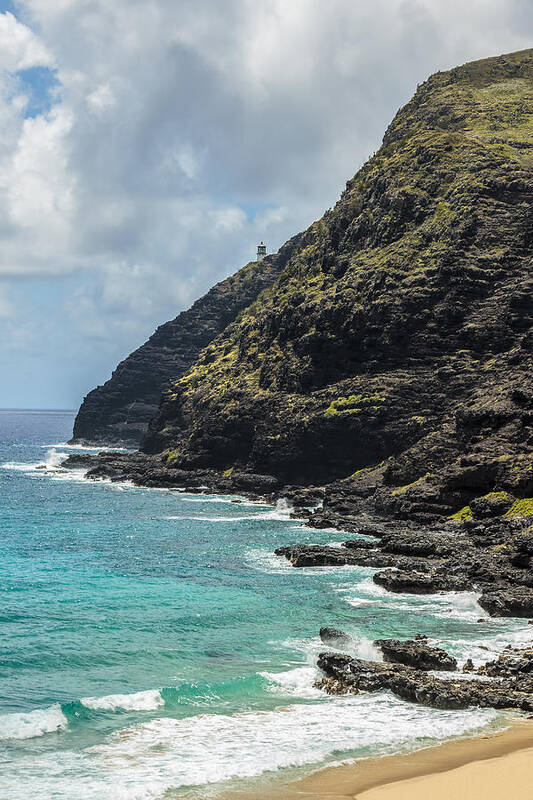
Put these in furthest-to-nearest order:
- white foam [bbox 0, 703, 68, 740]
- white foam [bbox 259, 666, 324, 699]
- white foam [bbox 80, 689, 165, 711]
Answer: white foam [bbox 259, 666, 324, 699]
white foam [bbox 80, 689, 165, 711]
white foam [bbox 0, 703, 68, 740]

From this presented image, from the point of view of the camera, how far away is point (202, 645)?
34.5 meters

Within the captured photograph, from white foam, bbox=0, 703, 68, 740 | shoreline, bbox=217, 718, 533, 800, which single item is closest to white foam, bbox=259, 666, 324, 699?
shoreline, bbox=217, 718, 533, 800

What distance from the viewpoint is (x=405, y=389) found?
311ft

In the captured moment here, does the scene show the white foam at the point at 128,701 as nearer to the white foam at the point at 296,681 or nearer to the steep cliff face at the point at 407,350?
the white foam at the point at 296,681

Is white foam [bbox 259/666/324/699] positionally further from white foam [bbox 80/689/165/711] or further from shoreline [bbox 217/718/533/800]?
shoreline [bbox 217/718/533/800]

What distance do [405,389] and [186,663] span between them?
6846 cm

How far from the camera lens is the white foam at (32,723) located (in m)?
A: 23.7

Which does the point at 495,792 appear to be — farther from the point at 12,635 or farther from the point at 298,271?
the point at 298,271

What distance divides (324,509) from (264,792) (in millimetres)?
63907

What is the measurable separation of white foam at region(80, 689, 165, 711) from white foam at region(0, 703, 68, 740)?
1334 mm

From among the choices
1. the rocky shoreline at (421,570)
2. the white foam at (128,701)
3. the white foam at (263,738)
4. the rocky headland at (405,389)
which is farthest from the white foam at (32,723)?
the rocky headland at (405,389)

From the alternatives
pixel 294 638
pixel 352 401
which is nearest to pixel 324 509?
pixel 352 401

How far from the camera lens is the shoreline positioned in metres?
18.4

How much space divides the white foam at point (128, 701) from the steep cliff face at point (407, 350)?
1779 inches
